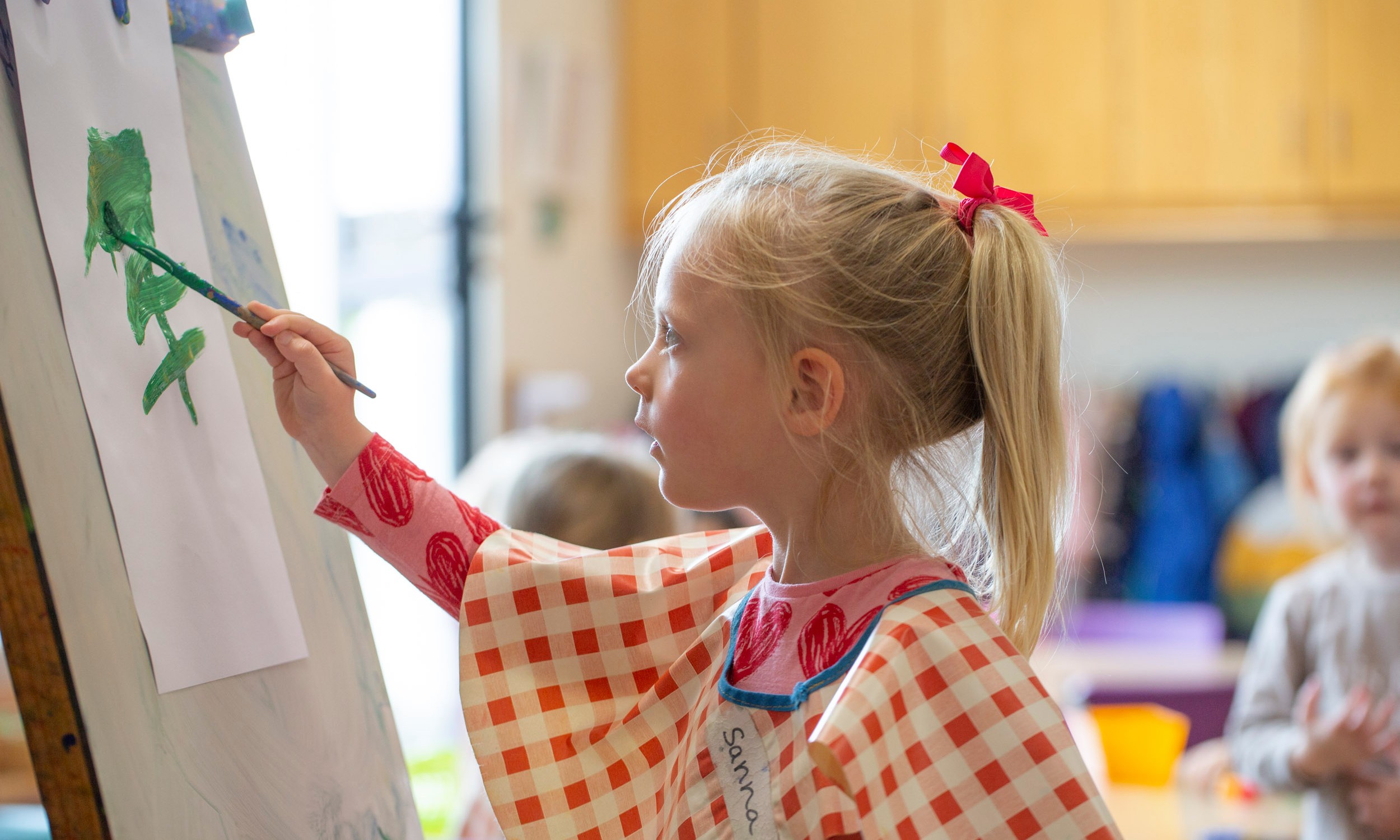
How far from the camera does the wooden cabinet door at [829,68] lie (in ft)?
9.66

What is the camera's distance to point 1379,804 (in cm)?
139

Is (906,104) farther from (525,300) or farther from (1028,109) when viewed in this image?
(525,300)

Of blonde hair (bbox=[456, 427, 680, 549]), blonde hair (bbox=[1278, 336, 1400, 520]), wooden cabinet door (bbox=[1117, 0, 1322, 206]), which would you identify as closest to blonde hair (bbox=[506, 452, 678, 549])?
blonde hair (bbox=[456, 427, 680, 549])

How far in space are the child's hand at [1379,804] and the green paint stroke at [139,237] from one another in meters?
1.36

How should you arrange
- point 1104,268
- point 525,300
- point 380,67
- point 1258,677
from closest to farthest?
point 1258,677 → point 380,67 → point 525,300 → point 1104,268

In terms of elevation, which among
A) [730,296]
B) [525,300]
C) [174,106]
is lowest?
[525,300]

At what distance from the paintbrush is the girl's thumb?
0.06 ft

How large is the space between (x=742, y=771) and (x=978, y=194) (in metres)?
0.40

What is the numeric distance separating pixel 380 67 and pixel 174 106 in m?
1.44

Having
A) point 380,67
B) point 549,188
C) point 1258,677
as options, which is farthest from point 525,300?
point 1258,677

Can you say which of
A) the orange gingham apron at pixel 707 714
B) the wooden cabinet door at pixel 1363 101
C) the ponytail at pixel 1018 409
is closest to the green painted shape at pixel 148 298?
the orange gingham apron at pixel 707 714

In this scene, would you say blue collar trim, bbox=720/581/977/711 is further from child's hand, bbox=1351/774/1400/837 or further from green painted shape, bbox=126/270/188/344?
child's hand, bbox=1351/774/1400/837

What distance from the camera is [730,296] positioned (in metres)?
0.76

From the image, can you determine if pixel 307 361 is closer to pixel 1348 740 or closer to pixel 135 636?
pixel 135 636
